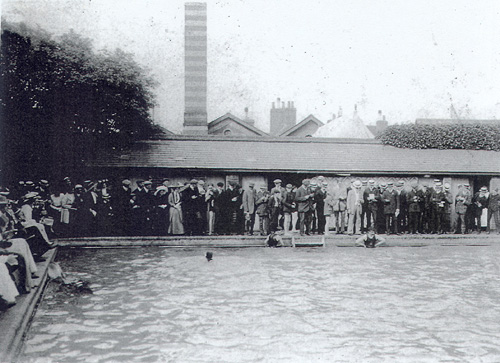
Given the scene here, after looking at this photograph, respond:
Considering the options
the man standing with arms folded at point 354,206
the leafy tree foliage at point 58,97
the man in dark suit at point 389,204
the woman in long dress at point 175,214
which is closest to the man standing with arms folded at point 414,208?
the man in dark suit at point 389,204

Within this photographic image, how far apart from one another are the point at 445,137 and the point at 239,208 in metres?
9.72

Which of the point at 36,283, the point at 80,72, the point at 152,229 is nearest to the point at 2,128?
the point at 80,72

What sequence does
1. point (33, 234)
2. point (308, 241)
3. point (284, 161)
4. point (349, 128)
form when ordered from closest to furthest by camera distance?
1. point (33, 234)
2. point (308, 241)
3. point (284, 161)
4. point (349, 128)

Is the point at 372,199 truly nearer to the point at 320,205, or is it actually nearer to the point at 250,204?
the point at 320,205

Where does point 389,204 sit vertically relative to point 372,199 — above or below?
below

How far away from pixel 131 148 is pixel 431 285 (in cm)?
1219

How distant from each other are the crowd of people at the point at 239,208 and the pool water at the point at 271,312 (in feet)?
9.69

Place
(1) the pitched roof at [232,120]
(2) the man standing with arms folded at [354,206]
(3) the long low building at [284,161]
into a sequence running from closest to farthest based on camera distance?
(2) the man standing with arms folded at [354,206]
(3) the long low building at [284,161]
(1) the pitched roof at [232,120]

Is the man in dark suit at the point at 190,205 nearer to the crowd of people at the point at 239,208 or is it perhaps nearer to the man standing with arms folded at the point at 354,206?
the crowd of people at the point at 239,208

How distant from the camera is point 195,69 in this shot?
26.1 metres

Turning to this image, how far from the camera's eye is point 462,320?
285 inches

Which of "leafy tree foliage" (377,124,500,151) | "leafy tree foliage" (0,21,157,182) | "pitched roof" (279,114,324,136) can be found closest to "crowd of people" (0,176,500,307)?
"leafy tree foliage" (0,21,157,182)

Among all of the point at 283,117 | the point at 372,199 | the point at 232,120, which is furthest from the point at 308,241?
the point at 283,117

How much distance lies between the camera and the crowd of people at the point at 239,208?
14.7 meters
